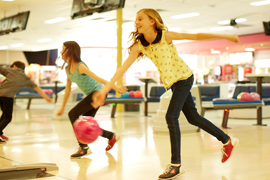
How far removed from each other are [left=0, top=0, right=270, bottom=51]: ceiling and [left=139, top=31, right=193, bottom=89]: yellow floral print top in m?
7.72

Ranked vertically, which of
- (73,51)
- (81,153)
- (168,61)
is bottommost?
(81,153)

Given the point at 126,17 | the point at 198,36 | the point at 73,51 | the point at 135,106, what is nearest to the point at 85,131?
the point at 73,51

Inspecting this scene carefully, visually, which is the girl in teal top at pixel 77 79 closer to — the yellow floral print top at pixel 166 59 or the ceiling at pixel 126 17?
the yellow floral print top at pixel 166 59

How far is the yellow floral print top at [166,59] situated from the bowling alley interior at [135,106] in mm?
44

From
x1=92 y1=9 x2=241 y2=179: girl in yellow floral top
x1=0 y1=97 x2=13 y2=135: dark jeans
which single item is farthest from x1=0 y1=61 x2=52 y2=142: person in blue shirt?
x1=92 y1=9 x2=241 y2=179: girl in yellow floral top

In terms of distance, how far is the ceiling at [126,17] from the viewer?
10.2 metres

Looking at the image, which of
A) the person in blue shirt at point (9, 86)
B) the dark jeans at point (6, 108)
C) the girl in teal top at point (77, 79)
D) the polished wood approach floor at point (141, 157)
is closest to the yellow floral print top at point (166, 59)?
the polished wood approach floor at point (141, 157)

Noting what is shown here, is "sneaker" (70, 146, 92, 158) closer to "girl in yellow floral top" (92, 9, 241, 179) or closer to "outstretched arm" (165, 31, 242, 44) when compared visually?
"girl in yellow floral top" (92, 9, 241, 179)

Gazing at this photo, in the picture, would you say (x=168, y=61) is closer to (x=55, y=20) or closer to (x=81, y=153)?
(x=81, y=153)

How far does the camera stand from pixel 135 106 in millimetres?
9727

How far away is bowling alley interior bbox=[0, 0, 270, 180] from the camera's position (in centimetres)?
268

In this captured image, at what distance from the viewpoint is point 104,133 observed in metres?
3.40

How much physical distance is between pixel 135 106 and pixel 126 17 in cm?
401

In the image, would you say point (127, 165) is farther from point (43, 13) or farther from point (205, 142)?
point (43, 13)
